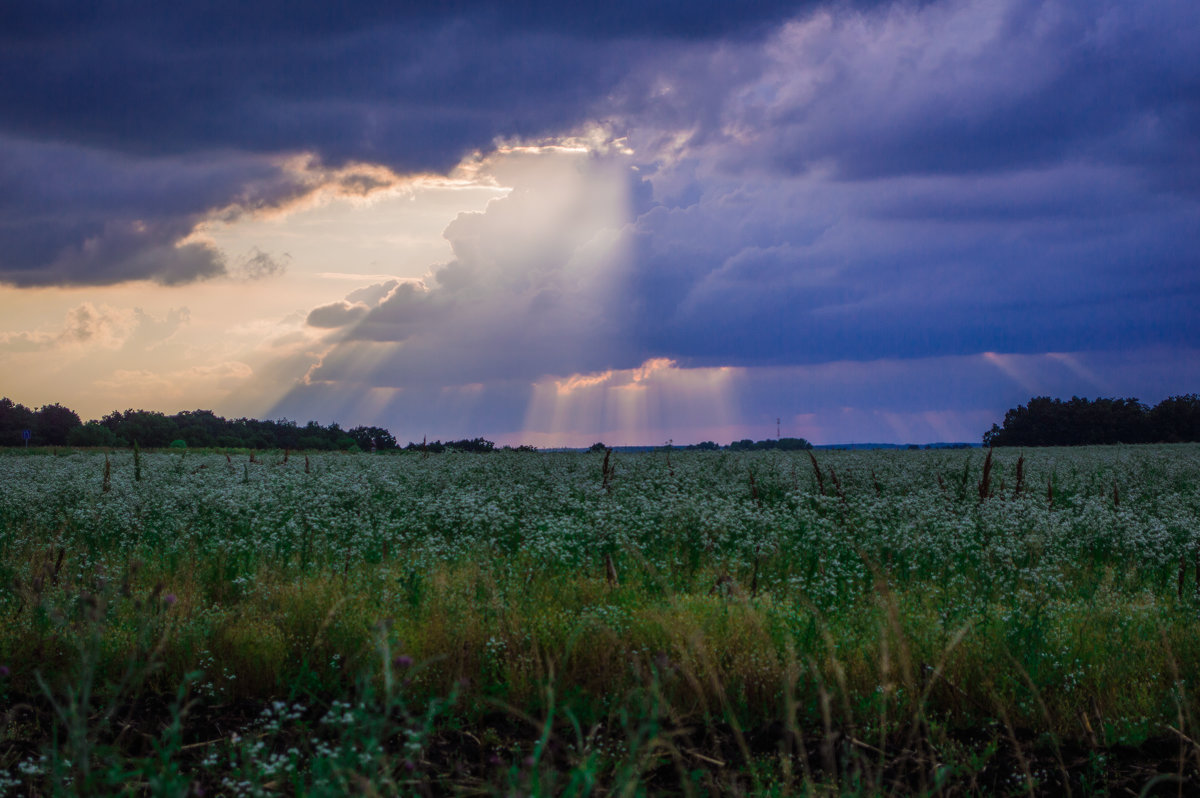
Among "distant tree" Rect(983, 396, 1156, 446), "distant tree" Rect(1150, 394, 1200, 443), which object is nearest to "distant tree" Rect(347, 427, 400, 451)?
"distant tree" Rect(983, 396, 1156, 446)

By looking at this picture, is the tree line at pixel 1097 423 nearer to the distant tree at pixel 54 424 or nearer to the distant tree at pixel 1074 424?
the distant tree at pixel 1074 424

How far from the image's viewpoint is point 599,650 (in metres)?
6.30

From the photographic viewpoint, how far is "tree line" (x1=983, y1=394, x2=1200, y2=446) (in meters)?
70.3

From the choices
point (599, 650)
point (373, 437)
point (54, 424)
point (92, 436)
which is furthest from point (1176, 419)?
point (54, 424)

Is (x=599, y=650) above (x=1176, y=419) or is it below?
below

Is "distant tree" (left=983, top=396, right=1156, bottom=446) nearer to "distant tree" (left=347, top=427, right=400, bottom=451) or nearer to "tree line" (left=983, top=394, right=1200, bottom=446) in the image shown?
"tree line" (left=983, top=394, right=1200, bottom=446)

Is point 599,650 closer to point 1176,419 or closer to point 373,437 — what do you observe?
point 373,437

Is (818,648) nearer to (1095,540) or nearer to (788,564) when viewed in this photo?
(788,564)

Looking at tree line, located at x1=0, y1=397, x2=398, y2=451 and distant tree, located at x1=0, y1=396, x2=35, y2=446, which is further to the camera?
distant tree, located at x1=0, y1=396, x2=35, y2=446

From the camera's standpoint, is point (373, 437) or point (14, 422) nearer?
point (373, 437)

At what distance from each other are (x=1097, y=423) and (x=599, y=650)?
270 ft

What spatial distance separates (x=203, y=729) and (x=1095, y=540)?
37.4ft

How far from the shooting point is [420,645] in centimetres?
650

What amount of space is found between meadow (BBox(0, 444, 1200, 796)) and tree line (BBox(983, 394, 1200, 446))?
66.8m
